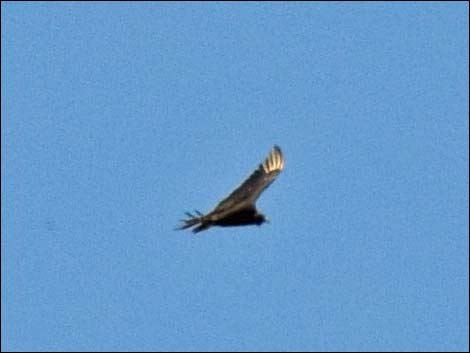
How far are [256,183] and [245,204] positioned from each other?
2.13 metres

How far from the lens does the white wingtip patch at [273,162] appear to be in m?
45.9

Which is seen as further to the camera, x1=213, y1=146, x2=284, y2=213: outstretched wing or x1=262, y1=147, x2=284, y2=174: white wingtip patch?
x1=262, y1=147, x2=284, y2=174: white wingtip patch

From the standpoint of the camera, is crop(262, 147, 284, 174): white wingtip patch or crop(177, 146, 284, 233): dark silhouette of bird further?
crop(262, 147, 284, 174): white wingtip patch

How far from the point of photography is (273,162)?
46.2 meters

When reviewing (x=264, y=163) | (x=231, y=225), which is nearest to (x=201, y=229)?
(x=231, y=225)

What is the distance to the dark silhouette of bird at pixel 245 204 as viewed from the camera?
41.4 meters

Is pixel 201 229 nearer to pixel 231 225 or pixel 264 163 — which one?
pixel 231 225

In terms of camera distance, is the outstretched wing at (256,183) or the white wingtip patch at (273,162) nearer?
the outstretched wing at (256,183)

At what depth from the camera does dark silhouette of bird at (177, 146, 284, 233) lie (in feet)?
136

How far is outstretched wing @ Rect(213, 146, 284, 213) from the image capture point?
4291cm

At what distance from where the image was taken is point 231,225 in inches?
1689

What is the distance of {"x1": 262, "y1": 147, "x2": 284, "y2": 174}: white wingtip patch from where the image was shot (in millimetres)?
45875

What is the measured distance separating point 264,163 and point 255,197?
2694 millimetres

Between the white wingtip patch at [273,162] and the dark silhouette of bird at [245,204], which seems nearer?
the dark silhouette of bird at [245,204]
